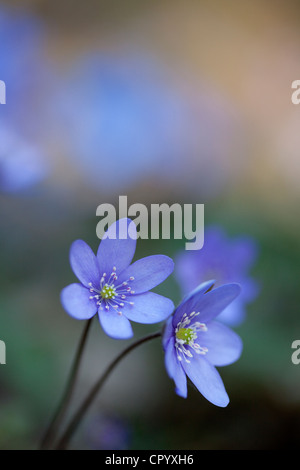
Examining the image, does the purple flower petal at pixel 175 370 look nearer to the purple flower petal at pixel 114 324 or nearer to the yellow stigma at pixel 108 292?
the purple flower petal at pixel 114 324

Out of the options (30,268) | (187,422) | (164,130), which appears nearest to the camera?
(187,422)

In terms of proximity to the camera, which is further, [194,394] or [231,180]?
[231,180]

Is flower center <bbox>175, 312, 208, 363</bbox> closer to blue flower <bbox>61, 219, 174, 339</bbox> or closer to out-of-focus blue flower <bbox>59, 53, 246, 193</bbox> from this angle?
blue flower <bbox>61, 219, 174, 339</bbox>

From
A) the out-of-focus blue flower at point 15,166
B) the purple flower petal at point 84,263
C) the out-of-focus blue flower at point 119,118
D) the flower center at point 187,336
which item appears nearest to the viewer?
the purple flower petal at point 84,263

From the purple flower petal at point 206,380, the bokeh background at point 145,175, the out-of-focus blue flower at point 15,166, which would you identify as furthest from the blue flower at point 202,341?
the out-of-focus blue flower at point 15,166

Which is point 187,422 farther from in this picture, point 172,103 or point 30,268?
point 172,103

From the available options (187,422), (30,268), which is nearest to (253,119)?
(30,268)

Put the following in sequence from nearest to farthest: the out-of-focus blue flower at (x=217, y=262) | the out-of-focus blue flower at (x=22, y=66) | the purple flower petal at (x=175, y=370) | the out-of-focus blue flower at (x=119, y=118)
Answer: the purple flower petal at (x=175, y=370), the out-of-focus blue flower at (x=217, y=262), the out-of-focus blue flower at (x=22, y=66), the out-of-focus blue flower at (x=119, y=118)
